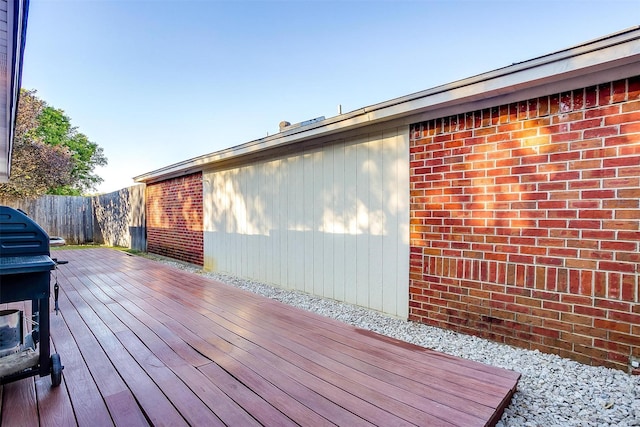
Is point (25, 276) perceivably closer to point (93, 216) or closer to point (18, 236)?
point (18, 236)

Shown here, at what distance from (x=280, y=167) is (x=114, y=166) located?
67.8 feet

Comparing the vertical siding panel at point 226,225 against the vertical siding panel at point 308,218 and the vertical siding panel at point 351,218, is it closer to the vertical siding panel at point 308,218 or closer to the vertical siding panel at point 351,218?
the vertical siding panel at point 308,218

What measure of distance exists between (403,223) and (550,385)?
5.80 ft

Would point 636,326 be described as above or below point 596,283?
below

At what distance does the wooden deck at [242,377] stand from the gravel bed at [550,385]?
0.16m

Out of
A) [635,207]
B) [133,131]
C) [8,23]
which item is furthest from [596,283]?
[133,131]

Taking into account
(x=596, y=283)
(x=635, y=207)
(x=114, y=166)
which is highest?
(x=114, y=166)

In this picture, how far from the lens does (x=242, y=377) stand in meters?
1.78

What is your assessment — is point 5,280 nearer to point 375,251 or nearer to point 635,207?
point 375,251

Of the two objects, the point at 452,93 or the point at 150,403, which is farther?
the point at 452,93

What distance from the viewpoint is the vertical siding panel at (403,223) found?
10.7 feet

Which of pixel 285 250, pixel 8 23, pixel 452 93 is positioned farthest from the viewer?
pixel 285 250

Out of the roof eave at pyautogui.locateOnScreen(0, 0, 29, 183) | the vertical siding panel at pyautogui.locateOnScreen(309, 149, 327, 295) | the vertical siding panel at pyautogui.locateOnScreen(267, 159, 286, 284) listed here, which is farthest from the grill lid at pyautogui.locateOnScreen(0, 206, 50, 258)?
the vertical siding panel at pyautogui.locateOnScreen(267, 159, 286, 284)

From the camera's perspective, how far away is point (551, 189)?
2.37 metres
